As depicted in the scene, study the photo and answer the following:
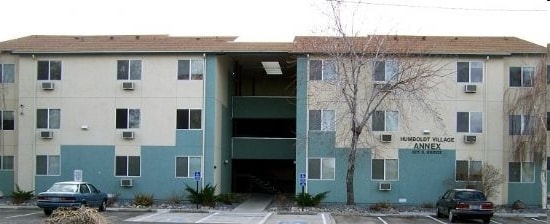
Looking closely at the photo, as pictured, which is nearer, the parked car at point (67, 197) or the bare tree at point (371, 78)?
the parked car at point (67, 197)

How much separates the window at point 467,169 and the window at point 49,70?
22143 mm

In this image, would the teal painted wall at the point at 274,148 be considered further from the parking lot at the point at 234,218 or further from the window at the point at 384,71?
the parking lot at the point at 234,218

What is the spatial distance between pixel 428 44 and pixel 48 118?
21063mm

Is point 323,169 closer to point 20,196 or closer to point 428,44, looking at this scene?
point 428,44

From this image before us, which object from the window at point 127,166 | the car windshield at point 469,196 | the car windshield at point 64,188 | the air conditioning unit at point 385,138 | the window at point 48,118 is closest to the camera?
the car windshield at point 64,188

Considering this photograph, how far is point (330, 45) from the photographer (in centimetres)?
3294

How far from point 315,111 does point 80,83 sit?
12944 millimetres

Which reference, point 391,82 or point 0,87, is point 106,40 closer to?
point 0,87

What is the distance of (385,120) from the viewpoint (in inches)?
1391

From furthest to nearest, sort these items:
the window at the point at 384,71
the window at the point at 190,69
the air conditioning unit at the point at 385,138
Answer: the window at the point at 190,69
the air conditioning unit at the point at 385,138
the window at the point at 384,71

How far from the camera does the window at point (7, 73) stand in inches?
1481

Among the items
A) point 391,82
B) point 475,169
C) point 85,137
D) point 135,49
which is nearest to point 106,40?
point 135,49

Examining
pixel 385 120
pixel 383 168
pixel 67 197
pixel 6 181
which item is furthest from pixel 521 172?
pixel 6 181

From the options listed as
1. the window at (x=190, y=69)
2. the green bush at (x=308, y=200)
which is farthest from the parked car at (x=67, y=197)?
the green bush at (x=308, y=200)
